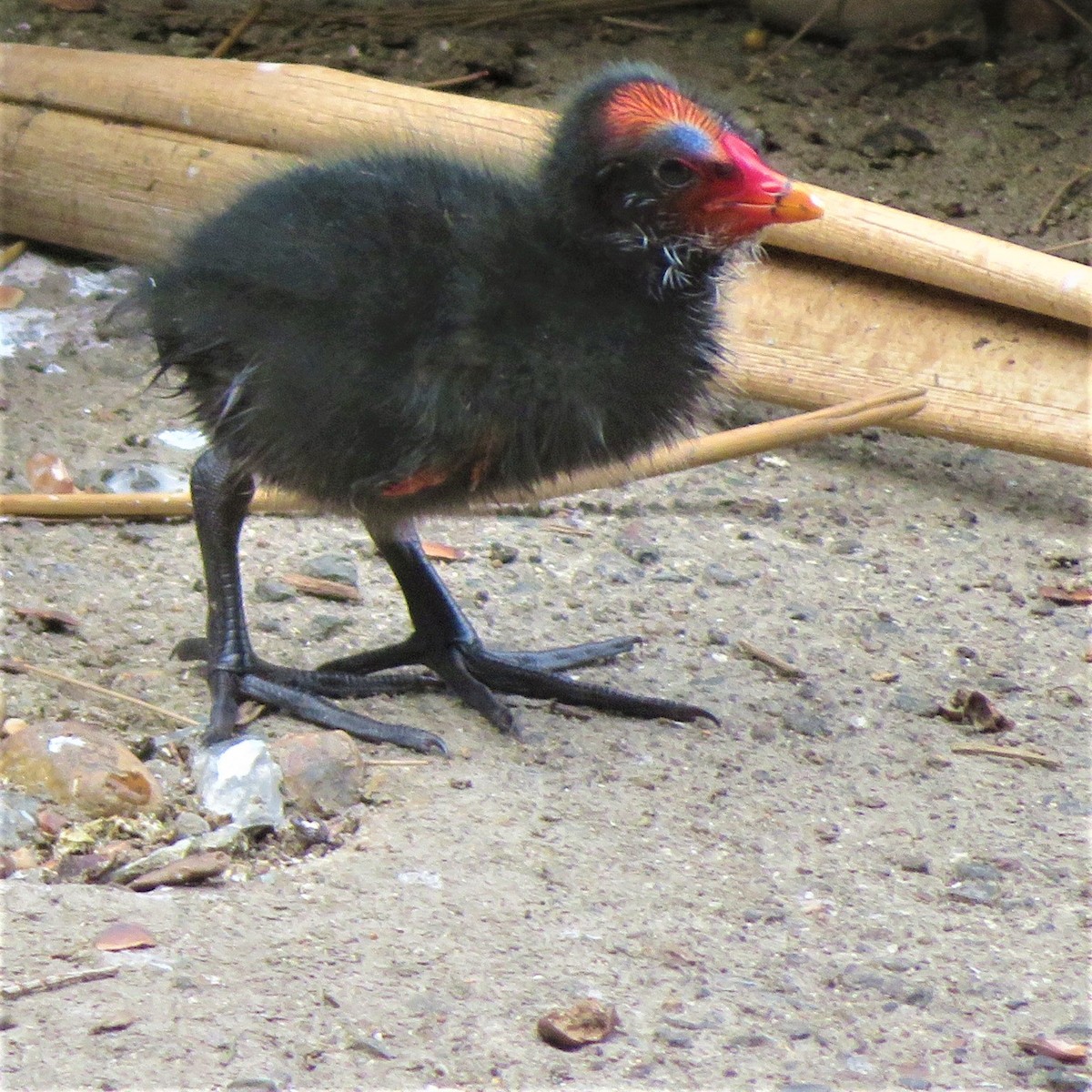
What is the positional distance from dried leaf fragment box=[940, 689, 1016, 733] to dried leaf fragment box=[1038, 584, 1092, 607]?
0.63 meters

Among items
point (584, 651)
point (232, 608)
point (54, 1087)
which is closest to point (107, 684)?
point (232, 608)

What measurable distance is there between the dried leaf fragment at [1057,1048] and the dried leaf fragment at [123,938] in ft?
4.41

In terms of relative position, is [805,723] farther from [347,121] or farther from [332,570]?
[347,121]

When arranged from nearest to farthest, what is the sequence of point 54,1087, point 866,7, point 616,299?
point 54,1087
point 616,299
point 866,7

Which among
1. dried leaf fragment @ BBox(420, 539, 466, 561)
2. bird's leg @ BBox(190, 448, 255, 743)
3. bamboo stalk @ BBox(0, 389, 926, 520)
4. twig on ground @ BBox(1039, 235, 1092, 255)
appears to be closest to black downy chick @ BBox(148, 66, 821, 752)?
bird's leg @ BBox(190, 448, 255, 743)

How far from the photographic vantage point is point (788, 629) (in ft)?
12.5

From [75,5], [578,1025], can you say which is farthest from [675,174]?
Result: [75,5]

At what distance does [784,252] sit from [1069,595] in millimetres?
1347

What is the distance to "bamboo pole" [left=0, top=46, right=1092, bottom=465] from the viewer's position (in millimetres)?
4426

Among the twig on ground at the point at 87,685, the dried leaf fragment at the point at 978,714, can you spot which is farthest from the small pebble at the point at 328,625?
the dried leaf fragment at the point at 978,714

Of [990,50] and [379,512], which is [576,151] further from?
[990,50]

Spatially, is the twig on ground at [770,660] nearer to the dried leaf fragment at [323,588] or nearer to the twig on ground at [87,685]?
the dried leaf fragment at [323,588]

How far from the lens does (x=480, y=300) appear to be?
276 cm

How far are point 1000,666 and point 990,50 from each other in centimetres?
356
